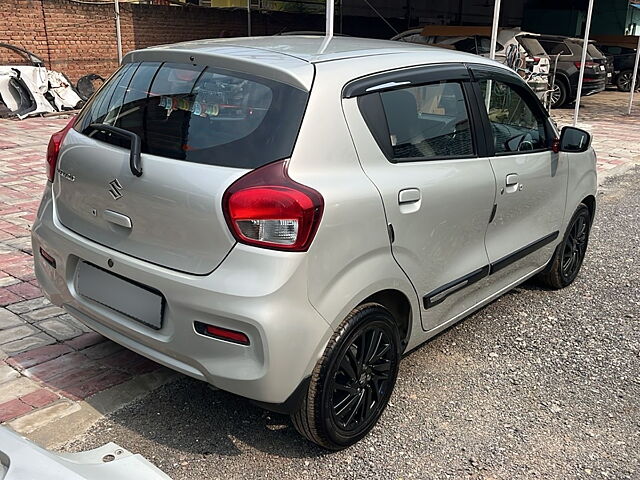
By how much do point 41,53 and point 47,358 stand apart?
1142cm

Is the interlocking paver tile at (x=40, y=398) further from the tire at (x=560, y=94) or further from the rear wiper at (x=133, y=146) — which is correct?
the tire at (x=560, y=94)

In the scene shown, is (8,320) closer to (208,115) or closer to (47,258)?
(47,258)

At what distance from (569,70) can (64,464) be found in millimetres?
16603

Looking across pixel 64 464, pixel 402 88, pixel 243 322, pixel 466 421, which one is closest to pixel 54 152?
pixel 243 322

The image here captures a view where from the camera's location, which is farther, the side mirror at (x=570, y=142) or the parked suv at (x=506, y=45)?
the parked suv at (x=506, y=45)

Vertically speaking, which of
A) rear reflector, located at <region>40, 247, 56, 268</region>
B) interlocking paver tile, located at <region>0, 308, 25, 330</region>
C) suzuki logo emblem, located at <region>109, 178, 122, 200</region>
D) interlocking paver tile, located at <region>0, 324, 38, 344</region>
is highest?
suzuki logo emblem, located at <region>109, 178, 122, 200</region>

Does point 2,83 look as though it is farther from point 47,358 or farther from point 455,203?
point 455,203

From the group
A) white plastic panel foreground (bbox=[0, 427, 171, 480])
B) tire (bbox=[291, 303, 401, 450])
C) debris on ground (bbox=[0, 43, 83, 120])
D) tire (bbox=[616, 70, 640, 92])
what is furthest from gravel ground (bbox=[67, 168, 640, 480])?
tire (bbox=[616, 70, 640, 92])

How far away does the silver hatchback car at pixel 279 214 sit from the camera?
2.34 meters

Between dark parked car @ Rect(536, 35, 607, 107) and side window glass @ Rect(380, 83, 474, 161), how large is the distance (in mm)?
13704

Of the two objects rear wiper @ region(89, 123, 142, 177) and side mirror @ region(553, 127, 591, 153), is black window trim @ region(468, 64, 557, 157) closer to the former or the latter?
side mirror @ region(553, 127, 591, 153)

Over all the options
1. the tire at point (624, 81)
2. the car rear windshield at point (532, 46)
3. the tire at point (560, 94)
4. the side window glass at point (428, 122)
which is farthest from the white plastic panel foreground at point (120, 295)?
the tire at point (624, 81)

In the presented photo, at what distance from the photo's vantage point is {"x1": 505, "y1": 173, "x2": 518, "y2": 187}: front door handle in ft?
11.5

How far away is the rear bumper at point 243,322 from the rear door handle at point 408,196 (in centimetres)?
63
